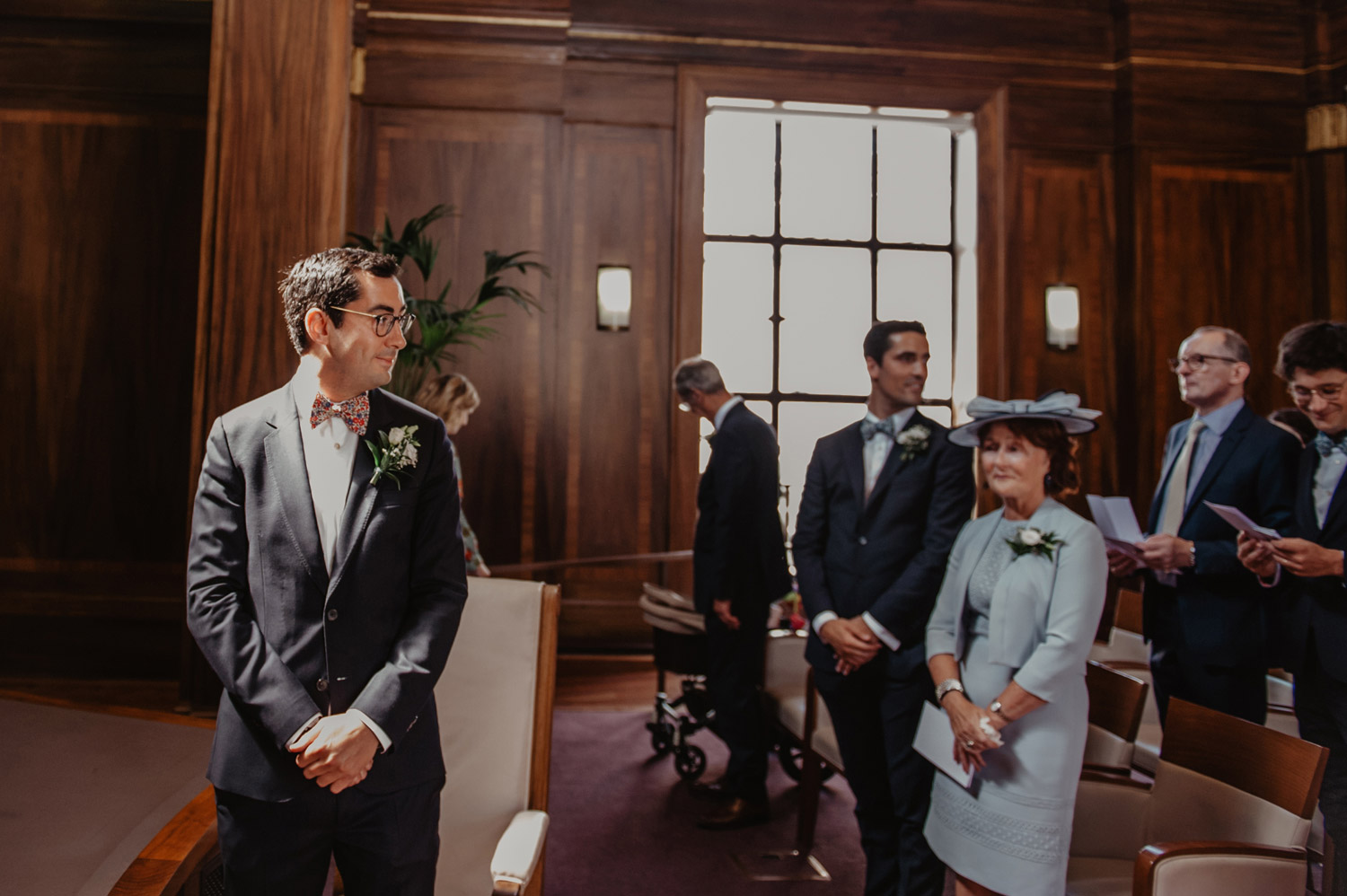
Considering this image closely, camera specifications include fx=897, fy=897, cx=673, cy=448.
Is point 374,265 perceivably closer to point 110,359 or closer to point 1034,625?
point 1034,625

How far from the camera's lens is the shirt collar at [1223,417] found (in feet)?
9.57

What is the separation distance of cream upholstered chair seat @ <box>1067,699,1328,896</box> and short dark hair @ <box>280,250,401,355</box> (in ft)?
6.10

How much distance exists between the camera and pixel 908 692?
2.57 meters

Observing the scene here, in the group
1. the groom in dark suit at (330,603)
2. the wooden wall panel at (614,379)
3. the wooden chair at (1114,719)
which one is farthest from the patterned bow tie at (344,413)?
the wooden wall panel at (614,379)

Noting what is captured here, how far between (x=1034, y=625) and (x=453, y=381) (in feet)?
8.90

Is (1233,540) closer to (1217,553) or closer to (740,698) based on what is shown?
(1217,553)

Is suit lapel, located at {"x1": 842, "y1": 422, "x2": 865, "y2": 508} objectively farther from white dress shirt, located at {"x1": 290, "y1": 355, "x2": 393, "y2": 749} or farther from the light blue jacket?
white dress shirt, located at {"x1": 290, "y1": 355, "x2": 393, "y2": 749}

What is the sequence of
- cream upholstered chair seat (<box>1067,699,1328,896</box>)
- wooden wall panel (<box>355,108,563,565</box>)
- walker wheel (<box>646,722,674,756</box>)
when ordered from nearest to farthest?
cream upholstered chair seat (<box>1067,699,1328,896</box>) → walker wheel (<box>646,722,674,756</box>) → wooden wall panel (<box>355,108,563,565</box>)

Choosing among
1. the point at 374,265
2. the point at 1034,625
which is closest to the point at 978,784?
the point at 1034,625

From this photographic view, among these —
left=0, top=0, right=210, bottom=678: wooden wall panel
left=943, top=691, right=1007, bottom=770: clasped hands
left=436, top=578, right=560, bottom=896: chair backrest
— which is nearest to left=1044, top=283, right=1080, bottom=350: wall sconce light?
left=943, top=691, right=1007, bottom=770: clasped hands

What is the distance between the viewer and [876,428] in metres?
2.78

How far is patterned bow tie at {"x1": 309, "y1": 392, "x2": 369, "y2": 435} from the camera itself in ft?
5.24

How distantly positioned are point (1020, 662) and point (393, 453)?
1516mm

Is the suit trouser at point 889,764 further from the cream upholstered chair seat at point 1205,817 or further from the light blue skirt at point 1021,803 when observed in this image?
the cream upholstered chair seat at point 1205,817
